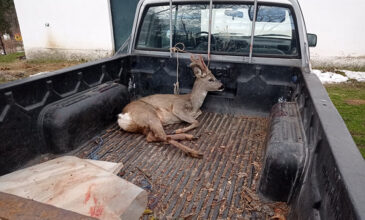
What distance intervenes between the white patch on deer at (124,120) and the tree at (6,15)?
14930mm

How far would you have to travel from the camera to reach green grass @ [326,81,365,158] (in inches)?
201

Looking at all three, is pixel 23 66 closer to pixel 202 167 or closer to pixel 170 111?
pixel 170 111

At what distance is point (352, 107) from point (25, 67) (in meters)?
11.2

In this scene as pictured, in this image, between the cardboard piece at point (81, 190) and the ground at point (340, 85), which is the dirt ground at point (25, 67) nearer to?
the ground at point (340, 85)

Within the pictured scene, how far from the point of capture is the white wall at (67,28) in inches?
426

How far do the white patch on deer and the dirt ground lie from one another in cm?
742

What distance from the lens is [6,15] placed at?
638 inches

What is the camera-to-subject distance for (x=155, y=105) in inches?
159

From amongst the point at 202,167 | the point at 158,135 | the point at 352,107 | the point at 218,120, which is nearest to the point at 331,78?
the point at 352,107

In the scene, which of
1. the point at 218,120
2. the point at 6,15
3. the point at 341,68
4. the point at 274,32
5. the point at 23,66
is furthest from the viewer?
the point at 6,15

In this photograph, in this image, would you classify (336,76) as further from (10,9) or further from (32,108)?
(10,9)

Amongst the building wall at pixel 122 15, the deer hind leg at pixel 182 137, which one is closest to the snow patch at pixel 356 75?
the deer hind leg at pixel 182 137

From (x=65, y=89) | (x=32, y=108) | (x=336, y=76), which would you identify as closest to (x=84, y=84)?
(x=65, y=89)

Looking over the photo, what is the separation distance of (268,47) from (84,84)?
96.6 inches
